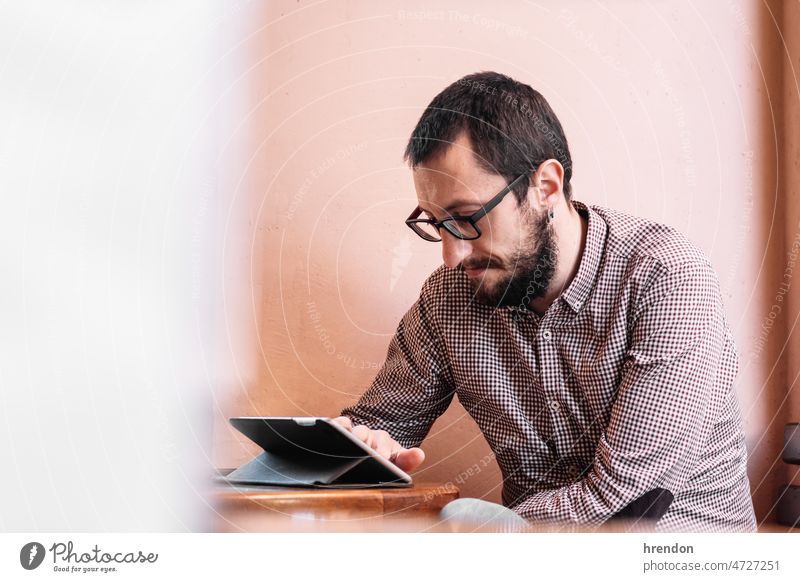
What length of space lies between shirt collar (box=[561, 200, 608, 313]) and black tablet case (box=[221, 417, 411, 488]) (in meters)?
0.24

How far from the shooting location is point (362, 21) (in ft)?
2.67

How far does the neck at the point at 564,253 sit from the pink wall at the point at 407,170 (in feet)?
0.38

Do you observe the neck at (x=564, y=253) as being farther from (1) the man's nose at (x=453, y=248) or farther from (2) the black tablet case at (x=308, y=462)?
(2) the black tablet case at (x=308, y=462)

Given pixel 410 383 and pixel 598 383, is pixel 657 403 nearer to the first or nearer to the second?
pixel 598 383

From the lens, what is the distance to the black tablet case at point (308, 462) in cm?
64

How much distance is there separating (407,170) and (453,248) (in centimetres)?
15

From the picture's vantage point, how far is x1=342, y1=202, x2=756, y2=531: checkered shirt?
0.67m

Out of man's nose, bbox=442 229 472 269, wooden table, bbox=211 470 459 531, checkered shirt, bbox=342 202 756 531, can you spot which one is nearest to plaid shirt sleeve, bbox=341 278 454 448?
checkered shirt, bbox=342 202 756 531

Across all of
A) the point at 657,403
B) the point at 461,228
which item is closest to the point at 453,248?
the point at 461,228

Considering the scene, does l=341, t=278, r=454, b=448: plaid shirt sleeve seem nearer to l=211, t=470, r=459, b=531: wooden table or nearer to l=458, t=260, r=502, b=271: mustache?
l=458, t=260, r=502, b=271: mustache

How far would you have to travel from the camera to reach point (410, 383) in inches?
33.1

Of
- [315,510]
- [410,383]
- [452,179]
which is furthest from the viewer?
[410,383]

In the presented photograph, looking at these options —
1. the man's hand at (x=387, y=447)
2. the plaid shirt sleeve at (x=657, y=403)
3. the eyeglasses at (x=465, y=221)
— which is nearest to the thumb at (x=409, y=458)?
the man's hand at (x=387, y=447)
